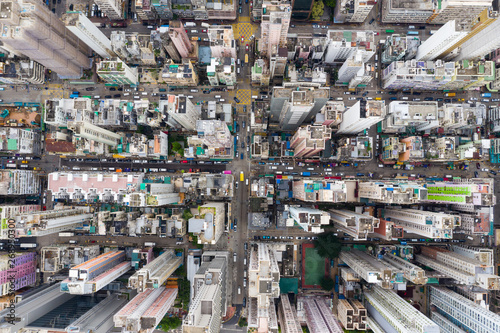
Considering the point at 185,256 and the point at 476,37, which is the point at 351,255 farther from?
the point at 476,37

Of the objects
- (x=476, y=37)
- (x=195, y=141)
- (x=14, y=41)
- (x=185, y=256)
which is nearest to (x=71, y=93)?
(x=14, y=41)

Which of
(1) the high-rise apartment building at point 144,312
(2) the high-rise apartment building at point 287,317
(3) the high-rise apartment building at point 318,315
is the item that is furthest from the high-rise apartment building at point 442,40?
(1) the high-rise apartment building at point 144,312

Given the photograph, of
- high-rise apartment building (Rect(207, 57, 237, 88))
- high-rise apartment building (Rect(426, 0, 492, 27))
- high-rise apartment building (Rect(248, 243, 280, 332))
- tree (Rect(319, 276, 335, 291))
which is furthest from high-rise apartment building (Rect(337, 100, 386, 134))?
tree (Rect(319, 276, 335, 291))

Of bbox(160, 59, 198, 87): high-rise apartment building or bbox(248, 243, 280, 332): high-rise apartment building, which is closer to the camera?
bbox(248, 243, 280, 332): high-rise apartment building

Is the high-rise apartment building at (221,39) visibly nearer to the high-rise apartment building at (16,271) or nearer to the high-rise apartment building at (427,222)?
the high-rise apartment building at (427,222)

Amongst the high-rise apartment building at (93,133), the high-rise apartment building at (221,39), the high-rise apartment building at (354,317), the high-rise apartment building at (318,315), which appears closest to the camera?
the high-rise apartment building at (93,133)

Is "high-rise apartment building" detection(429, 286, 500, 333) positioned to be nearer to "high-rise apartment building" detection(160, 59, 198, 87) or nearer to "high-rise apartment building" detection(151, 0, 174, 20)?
"high-rise apartment building" detection(160, 59, 198, 87)
